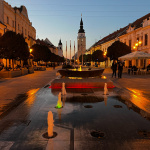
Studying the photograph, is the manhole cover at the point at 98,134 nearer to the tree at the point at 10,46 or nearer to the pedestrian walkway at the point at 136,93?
the pedestrian walkway at the point at 136,93

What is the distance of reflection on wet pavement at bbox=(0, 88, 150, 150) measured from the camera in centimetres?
416

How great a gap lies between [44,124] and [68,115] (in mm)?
1182

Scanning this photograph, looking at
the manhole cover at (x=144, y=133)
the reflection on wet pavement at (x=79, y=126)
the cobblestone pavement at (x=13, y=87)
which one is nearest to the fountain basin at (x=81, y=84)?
the cobblestone pavement at (x=13, y=87)

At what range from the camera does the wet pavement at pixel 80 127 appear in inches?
163

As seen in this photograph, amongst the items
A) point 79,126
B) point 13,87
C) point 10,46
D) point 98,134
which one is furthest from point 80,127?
point 10,46

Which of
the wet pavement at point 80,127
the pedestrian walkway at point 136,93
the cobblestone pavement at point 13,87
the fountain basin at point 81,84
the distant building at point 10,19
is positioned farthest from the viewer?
the distant building at point 10,19

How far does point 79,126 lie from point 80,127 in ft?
0.29

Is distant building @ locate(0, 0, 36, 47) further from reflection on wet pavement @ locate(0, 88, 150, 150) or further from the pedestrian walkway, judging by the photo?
reflection on wet pavement @ locate(0, 88, 150, 150)

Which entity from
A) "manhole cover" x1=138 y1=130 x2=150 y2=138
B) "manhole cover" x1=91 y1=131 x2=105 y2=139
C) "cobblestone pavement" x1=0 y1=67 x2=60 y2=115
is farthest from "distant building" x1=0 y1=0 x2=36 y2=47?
"manhole cover" x1=138 y1=130 x2=150 y2=138

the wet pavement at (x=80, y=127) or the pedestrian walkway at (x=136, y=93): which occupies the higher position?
the pedestrian walkway at (x=136, y=93)

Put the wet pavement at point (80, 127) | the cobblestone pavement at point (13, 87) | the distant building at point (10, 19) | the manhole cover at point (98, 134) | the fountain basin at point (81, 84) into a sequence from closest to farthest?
the wet pavement at point (80, 127), the manhole cover at point (98, 134), the cobblestone pavement at point (13, 87), the fountain basin at point (81, 84), the distant building at point (10, 19)

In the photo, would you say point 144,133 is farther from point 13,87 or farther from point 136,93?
Result: point 13,87

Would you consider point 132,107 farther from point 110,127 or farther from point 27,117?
point 27,117

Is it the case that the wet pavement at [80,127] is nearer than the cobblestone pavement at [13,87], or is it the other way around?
the wet pavement at [80,127]
